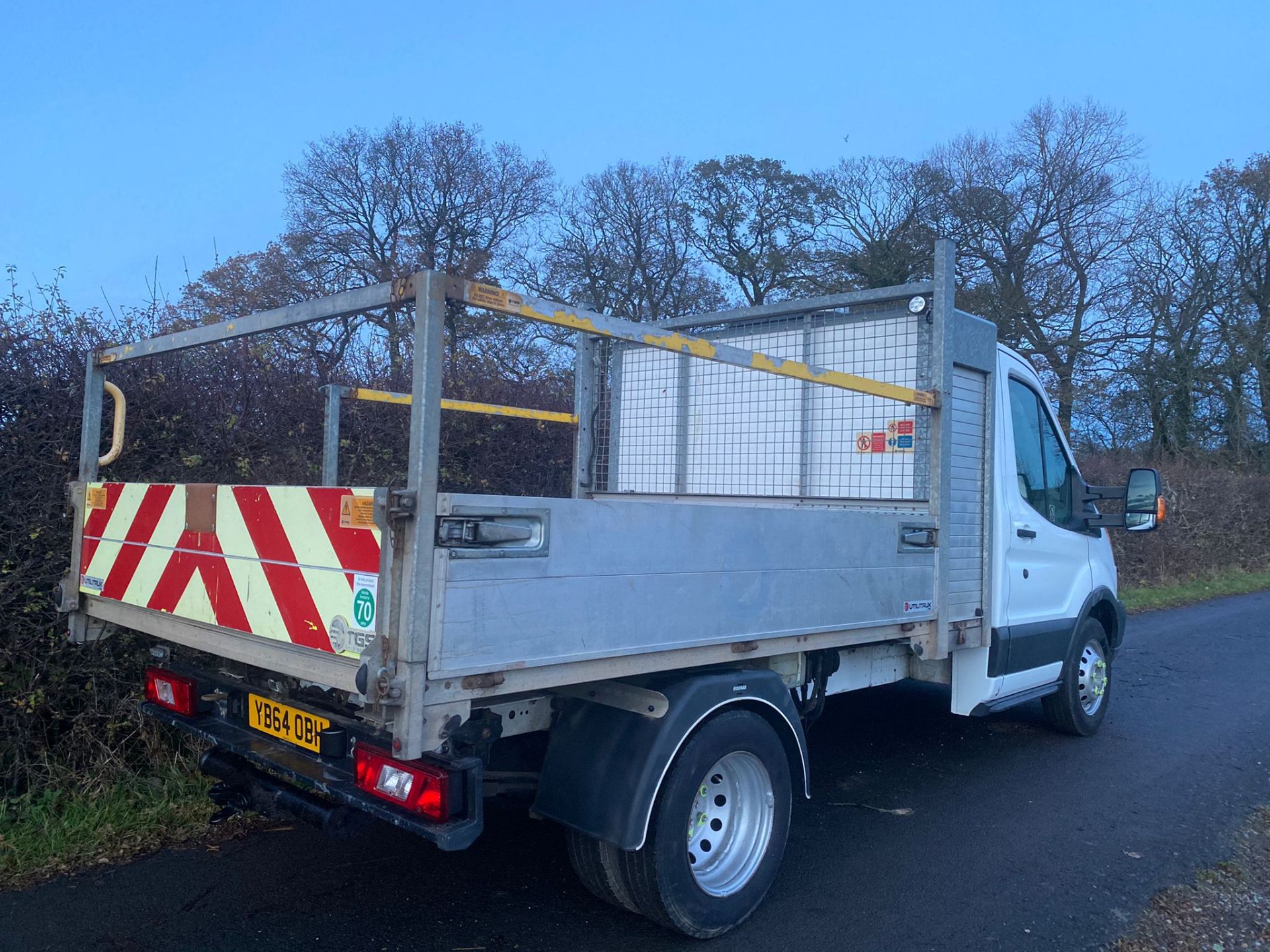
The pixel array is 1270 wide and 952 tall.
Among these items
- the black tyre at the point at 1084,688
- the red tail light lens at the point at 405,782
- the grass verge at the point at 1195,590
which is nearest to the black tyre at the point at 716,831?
the red tail light lens at the point at 405,782

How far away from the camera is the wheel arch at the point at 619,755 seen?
289cm

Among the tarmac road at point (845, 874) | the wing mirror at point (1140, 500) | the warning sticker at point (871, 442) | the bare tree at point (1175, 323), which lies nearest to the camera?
the tarmac road at point (845, 874)

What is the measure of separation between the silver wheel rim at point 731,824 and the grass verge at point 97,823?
2.23 m

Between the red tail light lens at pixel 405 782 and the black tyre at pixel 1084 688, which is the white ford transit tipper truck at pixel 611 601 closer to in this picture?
the red tail light lens at pixel 405 782

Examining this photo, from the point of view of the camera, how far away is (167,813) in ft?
13.4

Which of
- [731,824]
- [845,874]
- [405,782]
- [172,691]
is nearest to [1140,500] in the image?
[845,874]

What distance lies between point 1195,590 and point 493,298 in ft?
48.8

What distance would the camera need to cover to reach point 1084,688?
5.88m

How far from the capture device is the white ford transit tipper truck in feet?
8.14

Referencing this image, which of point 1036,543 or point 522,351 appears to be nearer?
point 1036,543

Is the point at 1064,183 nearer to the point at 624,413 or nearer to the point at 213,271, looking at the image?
the point at 213,271

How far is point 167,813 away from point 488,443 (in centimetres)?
350

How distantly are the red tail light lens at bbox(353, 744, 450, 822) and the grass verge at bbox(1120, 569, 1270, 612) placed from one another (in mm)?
11140

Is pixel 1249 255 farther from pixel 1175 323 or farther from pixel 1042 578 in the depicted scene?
pixel 1042 578
